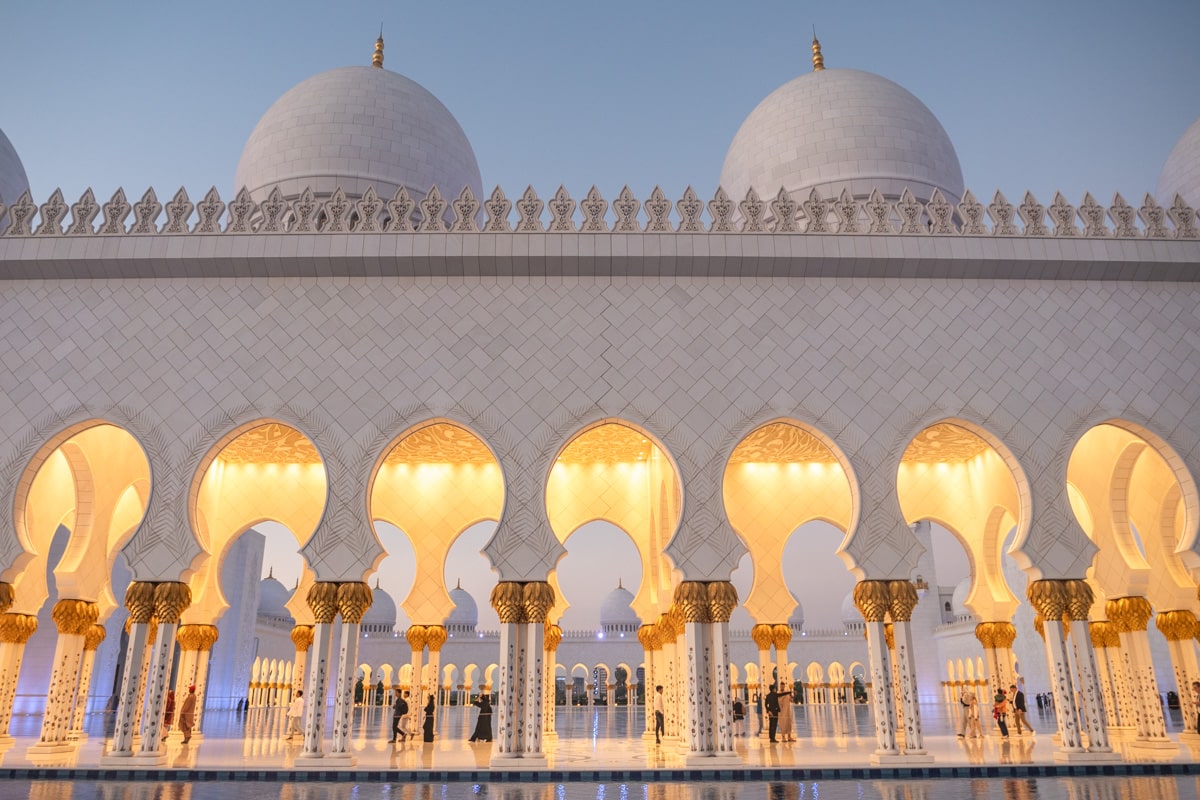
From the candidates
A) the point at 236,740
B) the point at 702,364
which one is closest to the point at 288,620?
the point at 236,740

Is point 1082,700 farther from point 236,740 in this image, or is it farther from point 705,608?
point 236,740

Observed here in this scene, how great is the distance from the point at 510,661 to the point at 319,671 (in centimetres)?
152

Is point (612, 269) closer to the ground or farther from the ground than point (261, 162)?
closer to the ground

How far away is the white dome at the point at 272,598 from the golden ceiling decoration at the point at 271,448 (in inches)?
539

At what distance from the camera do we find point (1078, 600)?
23.1 ft

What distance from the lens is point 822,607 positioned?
2472cm

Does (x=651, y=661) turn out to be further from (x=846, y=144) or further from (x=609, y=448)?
(x=846, y=144)

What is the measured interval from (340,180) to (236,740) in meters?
6.38

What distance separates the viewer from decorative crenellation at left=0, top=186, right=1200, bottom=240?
26.4ft

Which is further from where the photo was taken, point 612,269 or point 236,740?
point 236,740

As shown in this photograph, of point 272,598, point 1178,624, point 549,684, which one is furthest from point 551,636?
point 272,598

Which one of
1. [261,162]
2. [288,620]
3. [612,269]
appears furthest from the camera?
[288,620]

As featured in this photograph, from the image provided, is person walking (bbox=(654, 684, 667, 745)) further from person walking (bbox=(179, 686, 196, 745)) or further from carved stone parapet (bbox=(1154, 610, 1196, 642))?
carved stone parapet (bbox=(1154, 610, 1196, 642))

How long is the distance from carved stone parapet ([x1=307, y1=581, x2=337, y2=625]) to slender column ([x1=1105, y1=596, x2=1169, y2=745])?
7.26 metres
